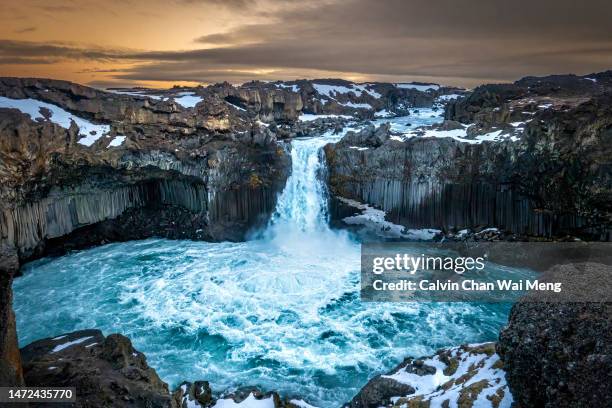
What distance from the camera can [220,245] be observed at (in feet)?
111

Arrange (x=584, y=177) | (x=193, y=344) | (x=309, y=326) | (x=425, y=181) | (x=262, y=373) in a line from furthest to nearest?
(x=425, y=181) < (x=584, y=177) < (x=309, y=326) < (x=193, y=344) < (x=262, y=373)

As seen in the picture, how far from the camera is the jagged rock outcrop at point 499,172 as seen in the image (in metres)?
25.9

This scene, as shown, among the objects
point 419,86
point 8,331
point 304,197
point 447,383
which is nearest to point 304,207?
point 304,197

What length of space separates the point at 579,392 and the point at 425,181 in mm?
25930

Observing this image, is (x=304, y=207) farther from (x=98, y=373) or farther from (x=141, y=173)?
(x=98, y=373)

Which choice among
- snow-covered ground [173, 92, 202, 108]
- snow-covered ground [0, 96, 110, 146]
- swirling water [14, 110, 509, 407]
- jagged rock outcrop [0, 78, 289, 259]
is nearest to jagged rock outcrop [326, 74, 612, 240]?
swirling water [14, 110, 509, 407]

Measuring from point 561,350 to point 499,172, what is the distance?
81.1 ft

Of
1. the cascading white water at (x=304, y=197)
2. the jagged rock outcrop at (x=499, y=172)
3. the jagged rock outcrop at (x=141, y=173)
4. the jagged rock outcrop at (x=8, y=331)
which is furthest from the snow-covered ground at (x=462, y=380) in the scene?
the jagged rock outcrop at (x=141, y=173)

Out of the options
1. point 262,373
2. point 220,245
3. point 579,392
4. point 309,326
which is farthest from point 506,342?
point 220,245

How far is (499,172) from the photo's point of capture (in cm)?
2948

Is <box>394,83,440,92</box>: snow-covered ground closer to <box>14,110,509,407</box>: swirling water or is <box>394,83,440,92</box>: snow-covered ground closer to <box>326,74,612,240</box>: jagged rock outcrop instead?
<box>326,74,612,240</box>: jagged rock outcrop

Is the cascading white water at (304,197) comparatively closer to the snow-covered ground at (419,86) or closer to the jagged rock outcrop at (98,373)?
the jagged rock outcrop at (98,373)

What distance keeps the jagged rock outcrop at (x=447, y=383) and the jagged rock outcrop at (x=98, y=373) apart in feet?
20.2

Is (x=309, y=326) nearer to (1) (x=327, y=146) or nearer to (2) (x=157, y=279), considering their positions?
(2) (x=157, y=279)
